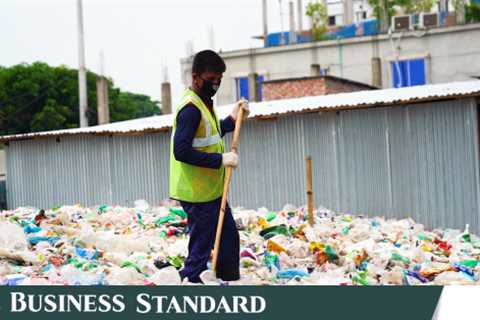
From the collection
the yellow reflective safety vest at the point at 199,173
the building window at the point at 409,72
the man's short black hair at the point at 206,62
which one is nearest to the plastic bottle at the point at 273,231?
the yellow reflective safety vest at the point at 199,173

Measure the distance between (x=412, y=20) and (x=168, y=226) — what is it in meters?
25.9

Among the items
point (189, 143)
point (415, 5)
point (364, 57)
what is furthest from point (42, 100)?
point (189, 143)

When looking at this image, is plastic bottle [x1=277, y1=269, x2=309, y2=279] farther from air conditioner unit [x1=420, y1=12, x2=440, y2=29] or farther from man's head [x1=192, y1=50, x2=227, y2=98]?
air conditioner unit [x1=420, y1=12, x2=440, y2=29]

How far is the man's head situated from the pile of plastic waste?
131 cm

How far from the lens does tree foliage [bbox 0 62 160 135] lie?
1674 inches

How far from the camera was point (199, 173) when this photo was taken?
6.37 metres

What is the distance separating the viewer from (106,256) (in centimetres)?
841

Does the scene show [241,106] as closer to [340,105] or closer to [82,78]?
[340,105]

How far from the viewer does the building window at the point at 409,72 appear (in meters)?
33.9

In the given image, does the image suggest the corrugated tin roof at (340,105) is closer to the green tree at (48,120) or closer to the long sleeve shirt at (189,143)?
the long sleeve shirt at (189,143)

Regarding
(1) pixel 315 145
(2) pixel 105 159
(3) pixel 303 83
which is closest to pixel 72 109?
(3) pixel 303 83

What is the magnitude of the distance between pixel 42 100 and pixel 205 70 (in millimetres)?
39463

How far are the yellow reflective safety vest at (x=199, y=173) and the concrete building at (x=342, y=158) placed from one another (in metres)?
6.53

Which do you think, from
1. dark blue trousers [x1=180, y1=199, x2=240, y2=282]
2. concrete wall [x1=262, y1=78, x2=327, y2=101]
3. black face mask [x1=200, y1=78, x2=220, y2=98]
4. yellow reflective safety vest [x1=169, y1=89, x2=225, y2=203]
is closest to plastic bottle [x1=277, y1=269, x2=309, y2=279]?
dark blue trousers [x1=180, y1=199, x2=240, y2=282]
